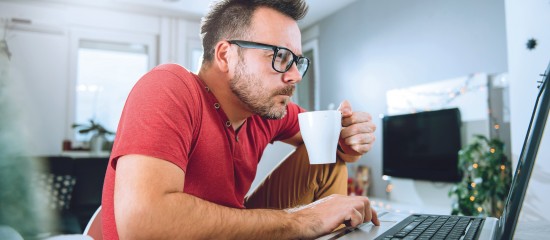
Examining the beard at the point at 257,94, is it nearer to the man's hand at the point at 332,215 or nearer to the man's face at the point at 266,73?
the man's face at the point at 266,73

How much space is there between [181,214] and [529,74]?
2.30 metres

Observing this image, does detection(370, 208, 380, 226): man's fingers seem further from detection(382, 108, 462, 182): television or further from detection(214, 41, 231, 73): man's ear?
detection(382, 108, 462, 182): television

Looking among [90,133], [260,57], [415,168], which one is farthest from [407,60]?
[90,133]

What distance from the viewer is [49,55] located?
4.84 meters

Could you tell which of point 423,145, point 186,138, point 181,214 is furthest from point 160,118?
point 423,145

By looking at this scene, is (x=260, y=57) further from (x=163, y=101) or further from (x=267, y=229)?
(x=267, y=229)

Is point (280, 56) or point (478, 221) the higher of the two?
point (280, 56)

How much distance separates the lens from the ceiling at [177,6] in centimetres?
486

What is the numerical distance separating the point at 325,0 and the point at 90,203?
338cm

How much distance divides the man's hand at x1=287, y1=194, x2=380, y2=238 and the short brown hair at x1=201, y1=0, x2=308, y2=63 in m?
0.50

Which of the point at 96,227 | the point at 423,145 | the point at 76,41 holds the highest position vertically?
the point at 76,41

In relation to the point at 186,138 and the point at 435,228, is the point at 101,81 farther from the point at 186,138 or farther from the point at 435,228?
the point at 435,228

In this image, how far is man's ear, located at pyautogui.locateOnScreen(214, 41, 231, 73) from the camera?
1023 millimetres

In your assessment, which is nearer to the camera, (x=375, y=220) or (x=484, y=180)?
(x=375, y=220)
